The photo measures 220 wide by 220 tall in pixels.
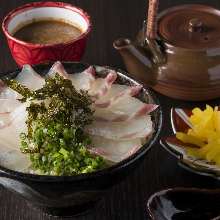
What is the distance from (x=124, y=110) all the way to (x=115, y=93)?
64 millimetres

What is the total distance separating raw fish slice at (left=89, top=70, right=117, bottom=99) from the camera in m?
1.17

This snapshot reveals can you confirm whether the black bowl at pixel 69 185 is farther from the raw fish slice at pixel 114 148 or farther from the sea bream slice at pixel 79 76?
the sea bream slice at pixel 79 76

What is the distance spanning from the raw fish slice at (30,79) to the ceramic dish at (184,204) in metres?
0.36

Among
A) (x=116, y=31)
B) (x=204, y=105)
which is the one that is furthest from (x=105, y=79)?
(x=116, y=31)

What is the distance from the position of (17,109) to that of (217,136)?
1.53 ft

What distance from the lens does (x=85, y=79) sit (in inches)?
47.6

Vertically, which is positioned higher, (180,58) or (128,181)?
(180,58)

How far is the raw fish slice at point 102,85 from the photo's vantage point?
1.17m

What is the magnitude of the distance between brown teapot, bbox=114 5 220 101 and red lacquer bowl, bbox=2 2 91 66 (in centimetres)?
12

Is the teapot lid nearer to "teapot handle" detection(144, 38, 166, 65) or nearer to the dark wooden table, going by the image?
"teapot handle" detection(144, 38, 166, 65)

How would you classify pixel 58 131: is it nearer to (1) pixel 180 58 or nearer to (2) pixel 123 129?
(2) pixel 123 129

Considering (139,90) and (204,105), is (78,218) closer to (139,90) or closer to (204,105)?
(139,90)

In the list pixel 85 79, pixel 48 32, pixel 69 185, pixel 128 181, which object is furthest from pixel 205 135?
pixel 48 32

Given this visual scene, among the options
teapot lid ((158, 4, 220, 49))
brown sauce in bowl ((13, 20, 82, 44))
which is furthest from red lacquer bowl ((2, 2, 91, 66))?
teapot lid ((158, 4, 220, 49))
